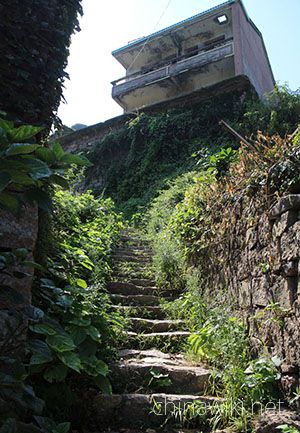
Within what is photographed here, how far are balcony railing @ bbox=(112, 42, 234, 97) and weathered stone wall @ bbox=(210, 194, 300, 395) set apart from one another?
11.0 m

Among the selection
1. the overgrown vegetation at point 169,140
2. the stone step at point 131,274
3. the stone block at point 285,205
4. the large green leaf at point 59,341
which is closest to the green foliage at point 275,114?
the overgrown vegetation at point 169,140

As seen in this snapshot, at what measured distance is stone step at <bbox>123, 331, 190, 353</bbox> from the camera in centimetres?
363

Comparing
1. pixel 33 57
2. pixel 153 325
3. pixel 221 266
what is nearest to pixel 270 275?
pixel 221 266

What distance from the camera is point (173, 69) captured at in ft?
45.9

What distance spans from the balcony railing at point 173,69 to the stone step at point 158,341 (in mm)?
11542

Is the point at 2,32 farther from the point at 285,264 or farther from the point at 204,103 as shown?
the point at 204,103

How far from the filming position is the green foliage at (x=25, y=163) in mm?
1132

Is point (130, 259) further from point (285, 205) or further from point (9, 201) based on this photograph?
point (9, 201)

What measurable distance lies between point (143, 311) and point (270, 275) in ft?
5.66

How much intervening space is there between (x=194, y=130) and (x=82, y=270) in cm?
789

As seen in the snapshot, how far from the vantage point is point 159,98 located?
15.2 metres

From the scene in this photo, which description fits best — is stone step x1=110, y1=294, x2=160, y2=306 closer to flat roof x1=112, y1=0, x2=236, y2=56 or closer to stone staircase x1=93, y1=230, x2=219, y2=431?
stone staircase x1=93, y1=230, x2=219, y2=431

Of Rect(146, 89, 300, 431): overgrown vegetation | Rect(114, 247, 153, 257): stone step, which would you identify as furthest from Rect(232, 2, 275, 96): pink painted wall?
Rect(146, 89, 300, 431): overgrown vegetation

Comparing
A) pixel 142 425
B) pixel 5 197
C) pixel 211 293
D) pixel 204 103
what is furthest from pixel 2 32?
pixel 204 103
